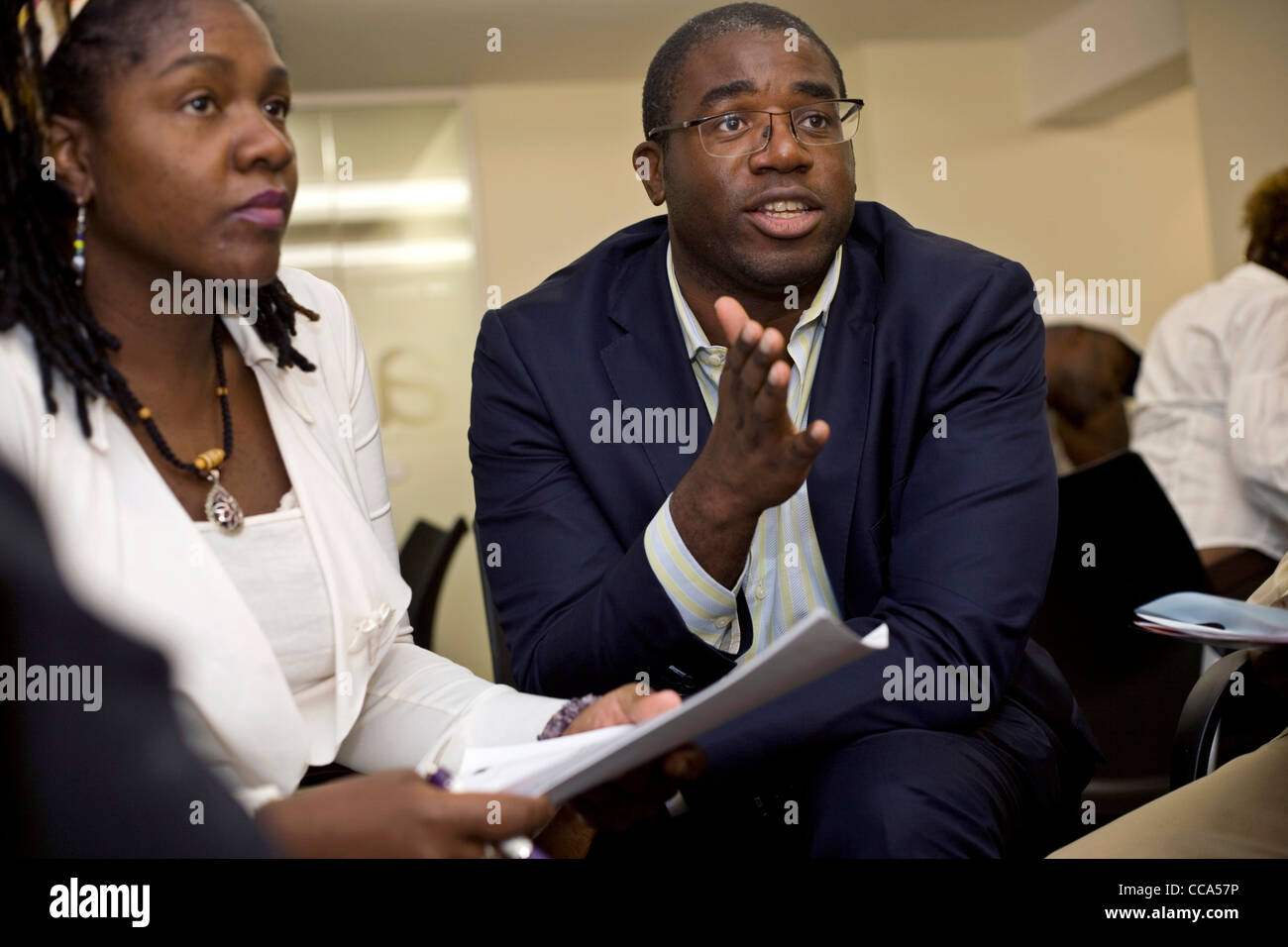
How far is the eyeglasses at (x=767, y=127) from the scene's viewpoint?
1.51 m

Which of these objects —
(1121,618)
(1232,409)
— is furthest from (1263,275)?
(1121,618)

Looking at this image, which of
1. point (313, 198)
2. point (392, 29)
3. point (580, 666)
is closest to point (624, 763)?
point (580, 666)

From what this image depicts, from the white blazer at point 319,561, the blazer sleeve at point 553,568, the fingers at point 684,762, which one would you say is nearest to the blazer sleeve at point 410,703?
the white blazer at point 319,561

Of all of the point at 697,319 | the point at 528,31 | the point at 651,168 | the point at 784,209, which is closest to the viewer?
the point at 784,209

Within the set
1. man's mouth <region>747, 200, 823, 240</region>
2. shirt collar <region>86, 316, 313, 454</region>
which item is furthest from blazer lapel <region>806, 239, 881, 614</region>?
Result: shirt collar <region>86, 316, 313, 454</region>

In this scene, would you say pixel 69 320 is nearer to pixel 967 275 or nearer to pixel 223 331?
pixel 223 331

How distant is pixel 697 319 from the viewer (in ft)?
5.33

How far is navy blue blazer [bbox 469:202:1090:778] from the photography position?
1291 millimetres

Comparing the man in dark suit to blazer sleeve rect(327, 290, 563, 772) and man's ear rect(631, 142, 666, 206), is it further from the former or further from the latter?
blazer sleeve rect(327, 290, 563, 772)

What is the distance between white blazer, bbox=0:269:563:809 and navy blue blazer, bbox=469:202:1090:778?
155 millimetres

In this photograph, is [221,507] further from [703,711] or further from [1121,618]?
[1121,618]

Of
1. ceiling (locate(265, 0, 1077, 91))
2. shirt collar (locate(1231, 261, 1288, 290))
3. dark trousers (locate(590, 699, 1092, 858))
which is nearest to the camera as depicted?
dark trousers (locate(590, 699, 1092, 858))

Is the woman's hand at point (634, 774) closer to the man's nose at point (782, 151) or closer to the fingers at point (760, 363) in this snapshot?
the fingers at point (760, 363)

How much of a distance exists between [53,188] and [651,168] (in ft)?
2.90
